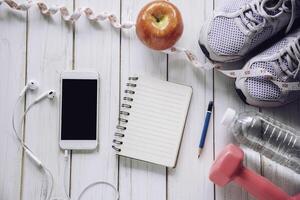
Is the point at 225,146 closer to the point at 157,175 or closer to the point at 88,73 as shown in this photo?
the point at 157,175

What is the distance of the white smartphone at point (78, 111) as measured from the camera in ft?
2.63

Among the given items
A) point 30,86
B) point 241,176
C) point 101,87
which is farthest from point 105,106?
point 241,176

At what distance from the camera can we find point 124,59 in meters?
0.84

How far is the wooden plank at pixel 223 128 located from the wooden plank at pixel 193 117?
0.01m

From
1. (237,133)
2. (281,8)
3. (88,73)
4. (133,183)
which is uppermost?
(281,8)

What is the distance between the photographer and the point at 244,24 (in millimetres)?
771

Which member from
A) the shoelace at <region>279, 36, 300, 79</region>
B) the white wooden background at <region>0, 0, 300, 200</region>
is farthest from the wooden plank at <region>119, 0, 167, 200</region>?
the shoelace at <region>279, 36, 300, 79</region>

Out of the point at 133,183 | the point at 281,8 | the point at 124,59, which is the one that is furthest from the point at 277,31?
the point at 133,183

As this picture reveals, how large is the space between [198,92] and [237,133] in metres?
0.12

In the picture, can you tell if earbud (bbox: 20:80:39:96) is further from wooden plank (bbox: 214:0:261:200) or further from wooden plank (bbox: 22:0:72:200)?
wooden plank (bbox: 214:0:261:200)

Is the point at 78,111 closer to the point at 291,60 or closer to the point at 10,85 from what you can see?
A: the point at 10,85

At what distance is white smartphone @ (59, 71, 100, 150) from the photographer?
80cm

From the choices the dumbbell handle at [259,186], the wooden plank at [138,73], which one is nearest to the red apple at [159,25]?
the wooden plank at [138,73]

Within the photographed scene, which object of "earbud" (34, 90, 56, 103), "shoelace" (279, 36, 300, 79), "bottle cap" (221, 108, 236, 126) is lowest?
"bottle cap" (221, 108, 236, 126)
